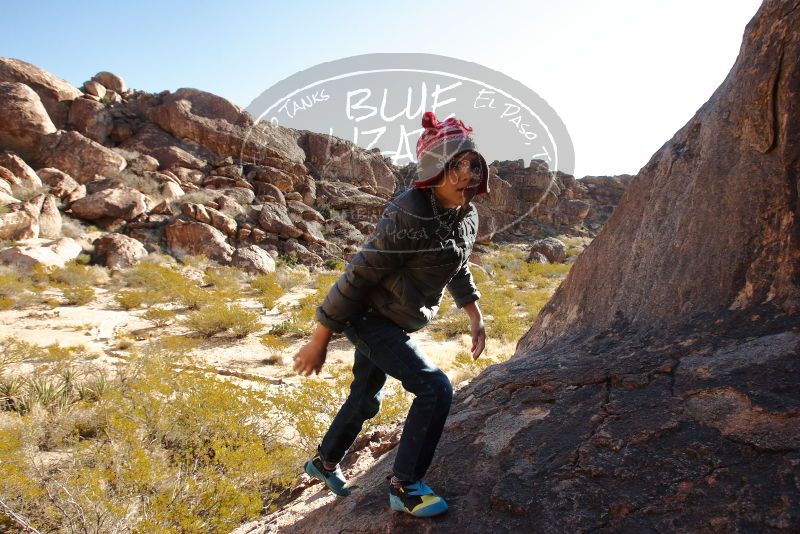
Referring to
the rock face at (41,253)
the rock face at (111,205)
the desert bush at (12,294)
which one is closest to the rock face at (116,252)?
the rock face at (41,253)

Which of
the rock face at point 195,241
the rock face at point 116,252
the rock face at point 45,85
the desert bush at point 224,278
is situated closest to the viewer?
the desert bush at point 224,278

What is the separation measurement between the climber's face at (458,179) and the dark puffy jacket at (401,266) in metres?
0.03

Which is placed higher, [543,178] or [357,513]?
[543,178]

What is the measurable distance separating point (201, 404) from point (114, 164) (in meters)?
19.4

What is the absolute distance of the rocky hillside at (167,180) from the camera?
14.1 m

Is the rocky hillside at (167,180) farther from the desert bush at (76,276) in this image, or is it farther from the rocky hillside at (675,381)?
the rocky hillside at (675,381)

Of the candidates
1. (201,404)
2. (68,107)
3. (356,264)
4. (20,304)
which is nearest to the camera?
(356,264)

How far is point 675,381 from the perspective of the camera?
170 centimetres

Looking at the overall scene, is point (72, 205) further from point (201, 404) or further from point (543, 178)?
point (543, 178)

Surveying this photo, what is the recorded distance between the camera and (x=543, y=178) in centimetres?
3534

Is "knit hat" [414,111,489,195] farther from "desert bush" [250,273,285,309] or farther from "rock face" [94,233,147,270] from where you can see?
"rock face" [94,233,147,270]

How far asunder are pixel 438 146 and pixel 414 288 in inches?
20.5

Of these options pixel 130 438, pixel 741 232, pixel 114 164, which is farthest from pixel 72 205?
pixel 741 232

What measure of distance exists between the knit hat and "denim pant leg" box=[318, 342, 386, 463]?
767 millimetres
